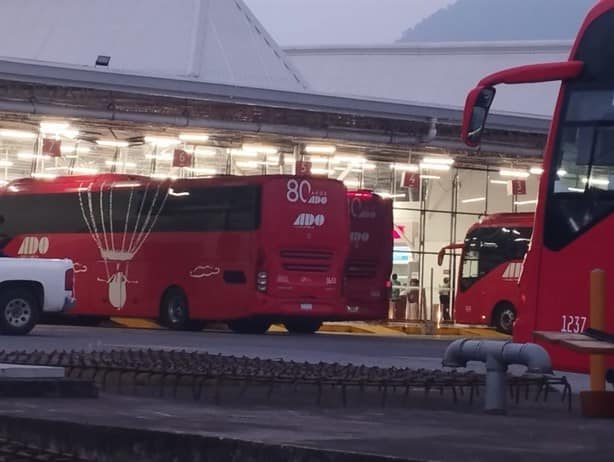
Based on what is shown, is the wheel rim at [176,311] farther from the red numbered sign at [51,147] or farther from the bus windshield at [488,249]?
the bus windshield at [488,249]

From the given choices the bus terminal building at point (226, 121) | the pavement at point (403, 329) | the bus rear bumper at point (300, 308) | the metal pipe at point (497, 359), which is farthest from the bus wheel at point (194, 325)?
the metal pipe at point (497, 359)

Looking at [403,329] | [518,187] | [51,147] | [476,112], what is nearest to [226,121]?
[51,147]

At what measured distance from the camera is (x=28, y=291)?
25.7 metres

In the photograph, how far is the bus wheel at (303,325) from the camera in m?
34.7

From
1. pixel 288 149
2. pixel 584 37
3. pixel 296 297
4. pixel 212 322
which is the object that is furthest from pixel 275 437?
pixel 288 149

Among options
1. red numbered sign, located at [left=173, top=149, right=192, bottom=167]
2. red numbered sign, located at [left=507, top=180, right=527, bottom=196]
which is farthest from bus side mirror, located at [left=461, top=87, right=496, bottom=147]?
red numbered sign, located at [left=507, top=180, right=527, bottom=196]

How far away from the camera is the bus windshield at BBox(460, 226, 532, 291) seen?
41.8m

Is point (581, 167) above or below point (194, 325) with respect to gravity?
above

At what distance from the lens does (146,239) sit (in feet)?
115

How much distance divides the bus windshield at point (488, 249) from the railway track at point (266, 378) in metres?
26.6

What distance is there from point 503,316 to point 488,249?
2.09 metres

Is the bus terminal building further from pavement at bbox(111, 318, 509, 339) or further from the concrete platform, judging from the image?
the concrete platform

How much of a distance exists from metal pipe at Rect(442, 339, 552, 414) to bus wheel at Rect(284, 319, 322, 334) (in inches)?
832

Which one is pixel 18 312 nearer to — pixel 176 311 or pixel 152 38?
pixel 176 311
